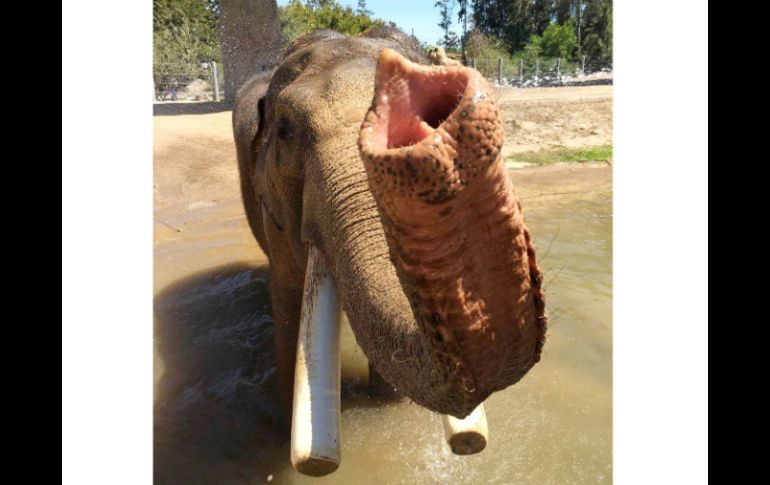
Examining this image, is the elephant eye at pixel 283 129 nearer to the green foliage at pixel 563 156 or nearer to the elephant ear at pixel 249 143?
the elephant ear at pixel 249 143

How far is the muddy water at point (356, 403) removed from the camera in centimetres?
231

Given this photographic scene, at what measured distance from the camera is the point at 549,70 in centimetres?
1888

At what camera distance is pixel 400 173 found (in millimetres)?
711

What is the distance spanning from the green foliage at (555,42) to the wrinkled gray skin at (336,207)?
18196 millimetres

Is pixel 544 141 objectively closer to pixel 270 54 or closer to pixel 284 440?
pixel 270 54

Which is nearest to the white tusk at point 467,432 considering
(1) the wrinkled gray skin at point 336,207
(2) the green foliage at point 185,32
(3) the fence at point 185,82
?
(1) the wrinkled gray skin at point 336,207

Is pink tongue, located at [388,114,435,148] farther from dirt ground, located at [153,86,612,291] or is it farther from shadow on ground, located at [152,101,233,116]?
shadow on ground, located at [152,101,233,116]

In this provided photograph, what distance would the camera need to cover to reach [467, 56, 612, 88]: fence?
17.8 m

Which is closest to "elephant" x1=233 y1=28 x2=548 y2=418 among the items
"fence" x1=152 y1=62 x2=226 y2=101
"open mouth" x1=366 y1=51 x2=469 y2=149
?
"open mouth" x1=366 y1=51 x2=469 y2=149

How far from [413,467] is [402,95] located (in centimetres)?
188

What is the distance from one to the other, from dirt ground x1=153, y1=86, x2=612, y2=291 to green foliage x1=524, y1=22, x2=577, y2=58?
9.08 m

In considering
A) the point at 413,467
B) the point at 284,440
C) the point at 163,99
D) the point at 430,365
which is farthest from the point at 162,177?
the point at 163,99

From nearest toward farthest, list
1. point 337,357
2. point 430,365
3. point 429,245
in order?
point 429,245 < point 430,365 < point 337,357

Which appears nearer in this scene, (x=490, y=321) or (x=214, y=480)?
(x=490, y=321)
